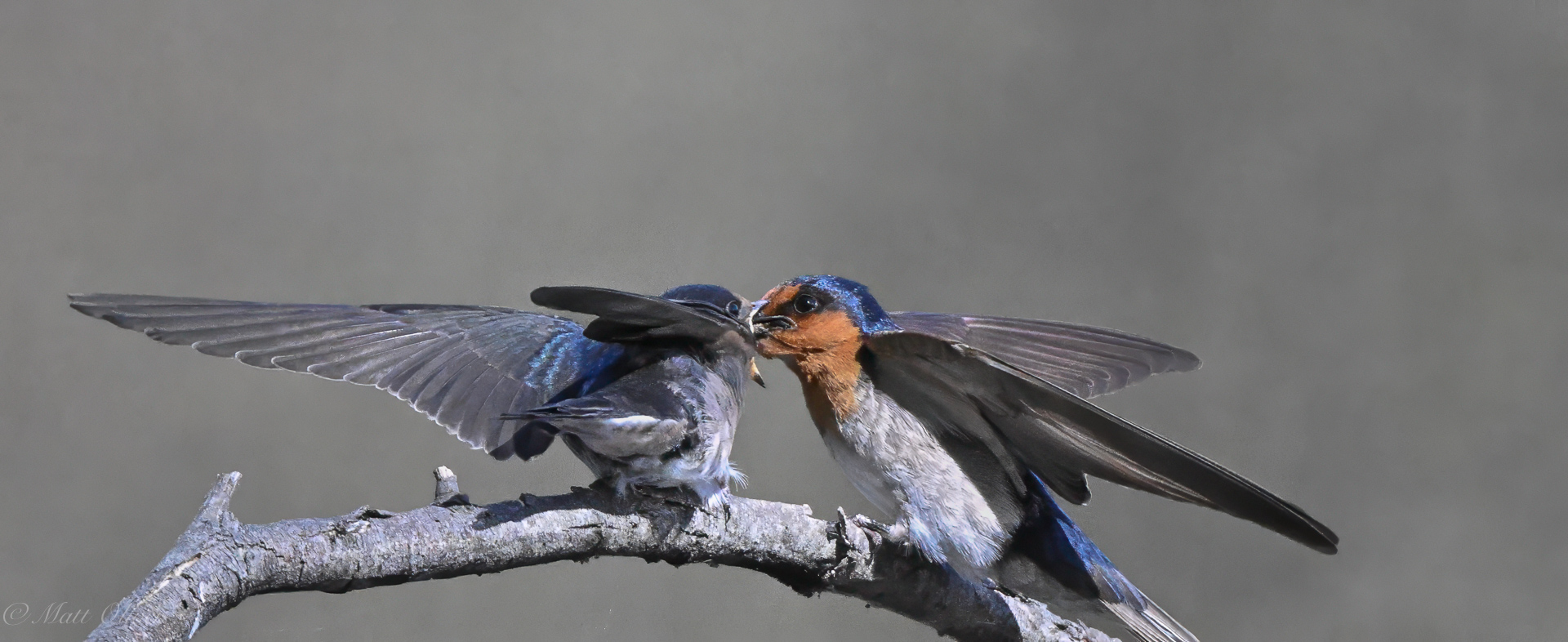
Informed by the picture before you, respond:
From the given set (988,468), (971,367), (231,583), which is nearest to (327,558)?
(231,583)

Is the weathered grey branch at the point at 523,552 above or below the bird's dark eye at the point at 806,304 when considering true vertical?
below

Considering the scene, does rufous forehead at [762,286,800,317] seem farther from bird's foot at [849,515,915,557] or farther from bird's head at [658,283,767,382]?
bird's foot at [849,515,915,557]

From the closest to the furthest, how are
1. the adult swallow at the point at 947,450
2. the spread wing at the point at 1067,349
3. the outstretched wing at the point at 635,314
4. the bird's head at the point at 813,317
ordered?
the outstretched wing at the point at 635,314
the adult swallow at the point at 947,450
the bird's head at the point at 813,317
the spread wing at the point at 1067,349

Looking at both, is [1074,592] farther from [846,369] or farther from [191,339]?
[191,339]

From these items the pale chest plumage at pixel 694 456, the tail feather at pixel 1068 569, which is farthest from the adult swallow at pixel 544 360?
the tail feather at pixel 1068 569

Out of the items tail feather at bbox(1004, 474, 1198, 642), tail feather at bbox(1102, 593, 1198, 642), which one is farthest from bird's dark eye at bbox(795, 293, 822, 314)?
tail feather at bbox(1102, 593, 1198, 642)

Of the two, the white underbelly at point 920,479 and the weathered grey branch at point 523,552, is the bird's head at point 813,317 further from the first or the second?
the weathered grey branch at point 523,552

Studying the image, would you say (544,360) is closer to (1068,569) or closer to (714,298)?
(714,298)
